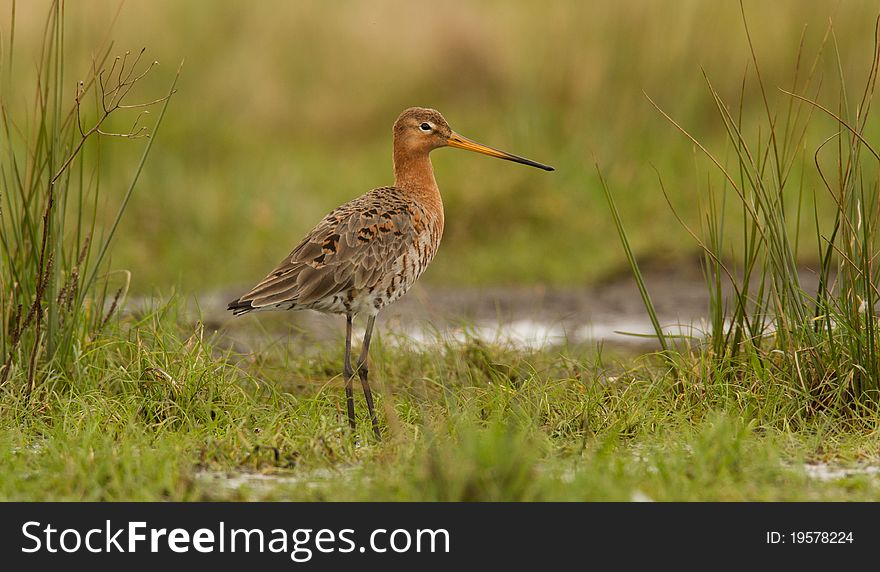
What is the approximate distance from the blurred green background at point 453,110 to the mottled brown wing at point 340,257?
Result: 145 inches

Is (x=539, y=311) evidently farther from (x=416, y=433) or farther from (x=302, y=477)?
(x=302, y=477)

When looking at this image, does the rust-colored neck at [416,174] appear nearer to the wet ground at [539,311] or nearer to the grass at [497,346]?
the grass at [497,346]

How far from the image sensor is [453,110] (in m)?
12.2

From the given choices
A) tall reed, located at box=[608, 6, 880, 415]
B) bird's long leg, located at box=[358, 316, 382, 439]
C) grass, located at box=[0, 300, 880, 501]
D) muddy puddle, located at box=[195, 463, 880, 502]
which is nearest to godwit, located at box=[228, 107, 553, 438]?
bird's long leg, located at box=[358, 316, 382, 439]

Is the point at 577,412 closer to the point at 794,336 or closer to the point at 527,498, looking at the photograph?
the point at 794,336

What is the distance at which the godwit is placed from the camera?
546 centimetres

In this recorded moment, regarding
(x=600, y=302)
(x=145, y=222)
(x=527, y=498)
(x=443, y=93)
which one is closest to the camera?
(x=527, y=498)

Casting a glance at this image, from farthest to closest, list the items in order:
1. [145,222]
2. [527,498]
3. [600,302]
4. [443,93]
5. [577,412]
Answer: [443,93], [145,222], [600,302], [577,412], [527,498]

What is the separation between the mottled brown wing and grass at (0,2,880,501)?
43 cm

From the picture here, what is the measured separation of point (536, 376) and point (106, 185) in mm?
5764

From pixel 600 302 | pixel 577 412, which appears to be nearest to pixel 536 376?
pixel 577 412

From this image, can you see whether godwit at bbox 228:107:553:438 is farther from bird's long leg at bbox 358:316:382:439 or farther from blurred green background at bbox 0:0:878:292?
blurred green background at bbox 0:0:878:292
